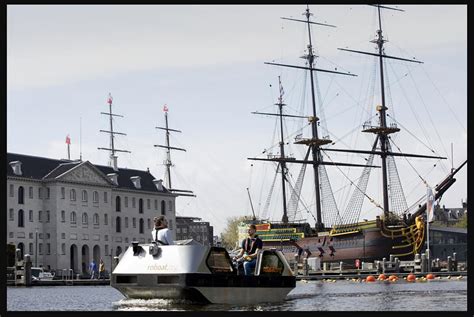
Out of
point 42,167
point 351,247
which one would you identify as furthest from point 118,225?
point 351,247

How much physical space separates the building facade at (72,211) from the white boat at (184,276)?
90.0 m

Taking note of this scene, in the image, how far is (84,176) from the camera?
12662 centimetres

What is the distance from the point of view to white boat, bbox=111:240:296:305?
23797mm

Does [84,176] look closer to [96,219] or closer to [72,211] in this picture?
[72,211]

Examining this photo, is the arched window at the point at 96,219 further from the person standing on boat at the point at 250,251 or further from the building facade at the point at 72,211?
the person standing on boat at the point at 250,251

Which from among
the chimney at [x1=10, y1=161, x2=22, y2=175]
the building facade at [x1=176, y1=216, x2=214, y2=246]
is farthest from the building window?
the building facade at [x1=176, y1=216, x2=214, y2=246]

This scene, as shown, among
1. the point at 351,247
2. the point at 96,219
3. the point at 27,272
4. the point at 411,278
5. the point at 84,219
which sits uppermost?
the point at 96,219

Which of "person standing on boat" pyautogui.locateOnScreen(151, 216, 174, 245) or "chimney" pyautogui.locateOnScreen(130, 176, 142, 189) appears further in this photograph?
"chimney" pyautogui.locateOnScreen(130, 176, 142, 189)

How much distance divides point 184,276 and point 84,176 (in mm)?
104433

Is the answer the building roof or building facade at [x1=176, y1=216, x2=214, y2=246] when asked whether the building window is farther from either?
building facade at [x1=176, y1=216, x2=214, y2=246]
